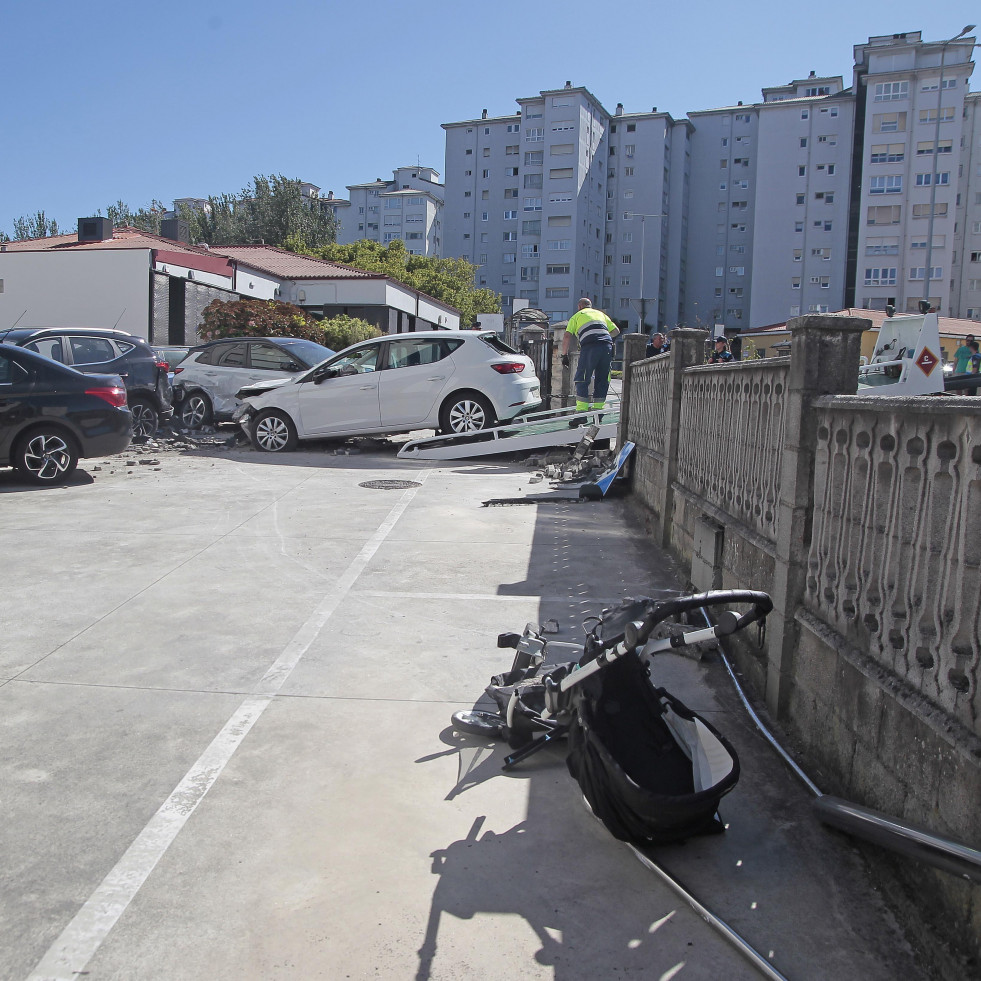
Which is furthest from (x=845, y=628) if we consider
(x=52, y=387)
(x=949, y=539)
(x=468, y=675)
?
(x=52, y=387)

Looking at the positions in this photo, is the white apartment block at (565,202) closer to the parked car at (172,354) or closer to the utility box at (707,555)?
the parked car at (172,354)

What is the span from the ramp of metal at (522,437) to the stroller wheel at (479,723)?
8914mm

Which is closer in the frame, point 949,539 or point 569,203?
point 949,539

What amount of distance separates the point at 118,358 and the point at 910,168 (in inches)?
3077

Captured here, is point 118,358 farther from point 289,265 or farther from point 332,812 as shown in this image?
point 289,265

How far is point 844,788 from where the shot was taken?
3.28 m

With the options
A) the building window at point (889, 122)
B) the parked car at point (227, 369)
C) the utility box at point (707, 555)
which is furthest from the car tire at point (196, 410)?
the building window at point (889, 122)

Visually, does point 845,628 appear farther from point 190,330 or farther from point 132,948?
point 190,330

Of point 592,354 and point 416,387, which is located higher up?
point 592,354

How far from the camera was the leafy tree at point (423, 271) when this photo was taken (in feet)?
181

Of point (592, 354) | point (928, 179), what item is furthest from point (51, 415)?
point (928, 179)

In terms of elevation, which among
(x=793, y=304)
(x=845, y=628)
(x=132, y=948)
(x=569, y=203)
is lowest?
(x=132, y=948)

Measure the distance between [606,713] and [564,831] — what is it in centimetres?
44

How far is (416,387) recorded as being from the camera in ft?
→ 44.2
